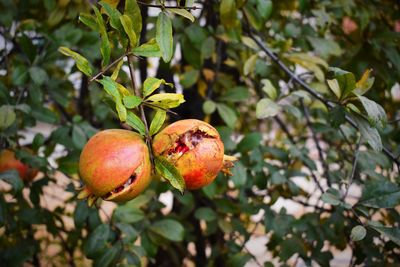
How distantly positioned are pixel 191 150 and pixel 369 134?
35 centimetres

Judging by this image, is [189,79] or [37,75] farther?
[189,79]

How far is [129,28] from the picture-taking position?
0.48m

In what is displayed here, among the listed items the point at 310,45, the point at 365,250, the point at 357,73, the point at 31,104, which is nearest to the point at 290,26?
the point at 310,45

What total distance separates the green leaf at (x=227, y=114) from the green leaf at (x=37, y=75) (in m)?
0.45

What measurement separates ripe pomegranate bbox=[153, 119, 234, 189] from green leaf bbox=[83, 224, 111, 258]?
21.3 inches

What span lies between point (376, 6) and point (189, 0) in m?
0.98

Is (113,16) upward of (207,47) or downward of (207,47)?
upward

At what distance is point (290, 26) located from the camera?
1192mm

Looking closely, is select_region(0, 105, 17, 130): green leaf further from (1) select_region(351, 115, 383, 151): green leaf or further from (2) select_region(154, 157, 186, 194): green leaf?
(1) select_region(351, 115, 383, 151): green leaf

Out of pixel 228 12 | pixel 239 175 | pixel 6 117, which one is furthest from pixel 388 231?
pixel 6 117

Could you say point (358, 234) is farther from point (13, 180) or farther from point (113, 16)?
point (13, 180)

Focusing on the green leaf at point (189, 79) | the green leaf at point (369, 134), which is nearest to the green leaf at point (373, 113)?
the green leaf at point (369, 134)

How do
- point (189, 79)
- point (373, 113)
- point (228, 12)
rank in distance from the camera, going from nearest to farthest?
point (373, 113) → point (228, 12) → point (189, 79)

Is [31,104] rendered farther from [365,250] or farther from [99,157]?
[365,250]
